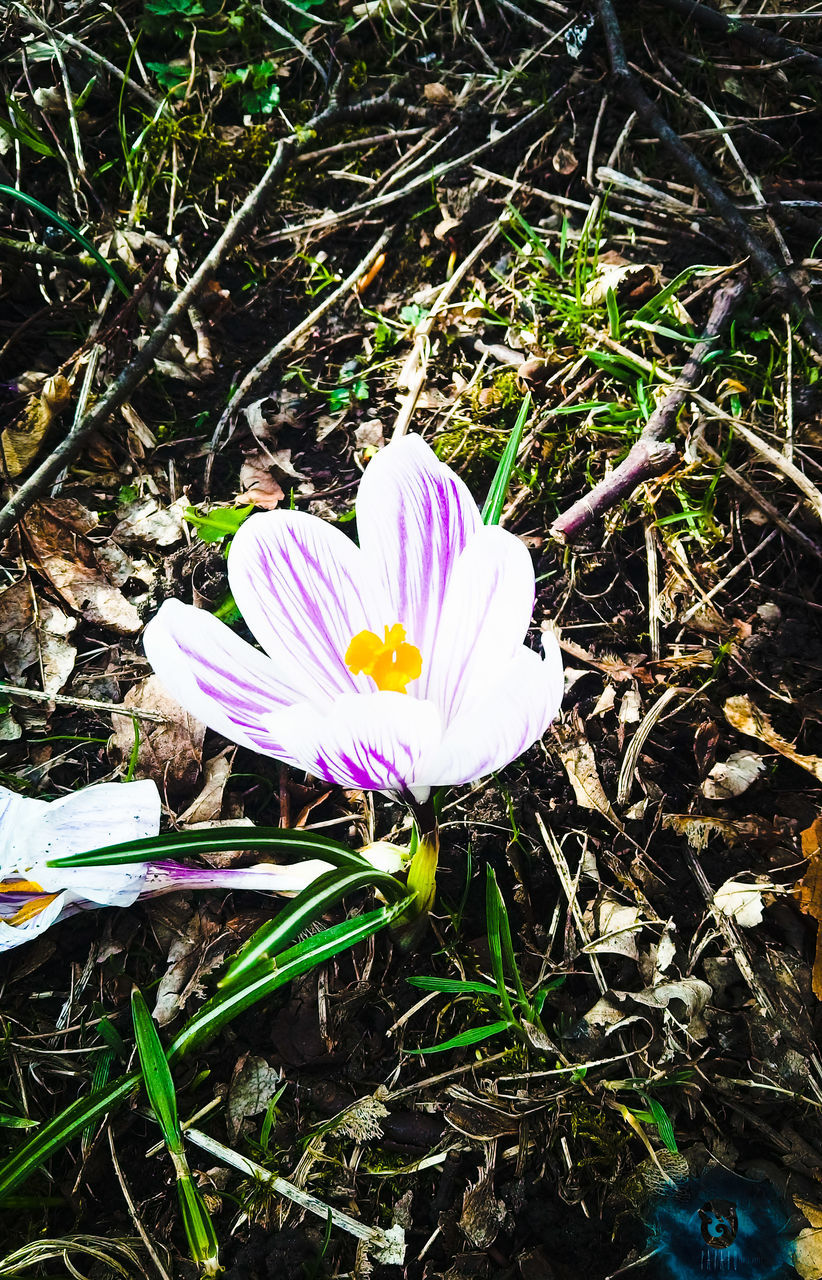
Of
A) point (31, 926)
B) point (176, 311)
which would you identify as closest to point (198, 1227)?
point (31, 926)

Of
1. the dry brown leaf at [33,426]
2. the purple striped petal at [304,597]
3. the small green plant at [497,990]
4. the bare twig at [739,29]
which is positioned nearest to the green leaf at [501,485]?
the purple striped petal at [304,597]

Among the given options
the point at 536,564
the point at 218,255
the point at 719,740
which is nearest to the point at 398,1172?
the point at 719,740

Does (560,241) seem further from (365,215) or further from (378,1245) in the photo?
(378,1245)

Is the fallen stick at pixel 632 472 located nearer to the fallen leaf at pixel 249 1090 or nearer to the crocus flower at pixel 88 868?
the crocus flower at pixel 88 868

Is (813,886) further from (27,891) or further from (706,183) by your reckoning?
(706,183)

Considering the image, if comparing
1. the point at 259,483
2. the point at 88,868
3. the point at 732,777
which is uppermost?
the point at 259,483

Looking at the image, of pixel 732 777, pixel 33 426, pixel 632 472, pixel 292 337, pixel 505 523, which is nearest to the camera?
pixel 732 777

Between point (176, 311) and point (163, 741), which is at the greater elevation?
point (176, 311)
